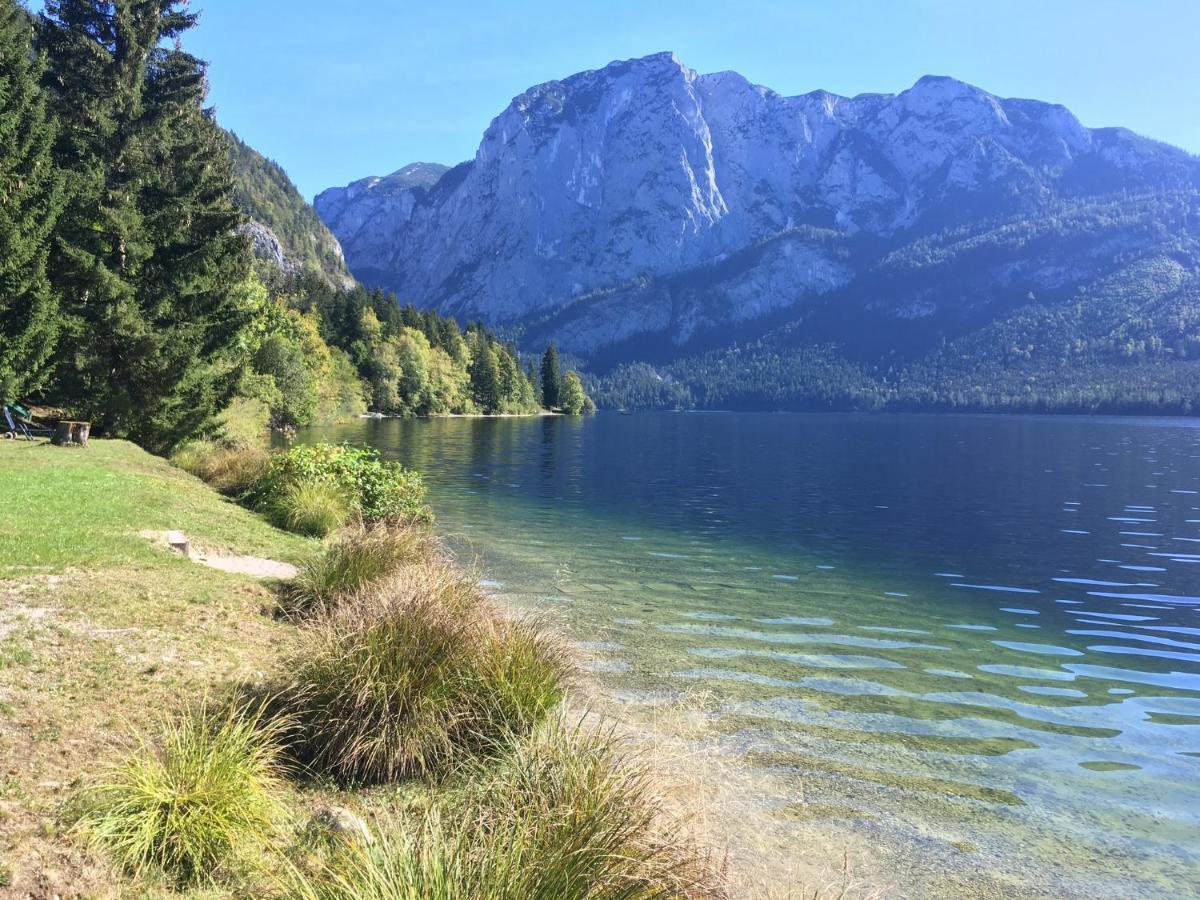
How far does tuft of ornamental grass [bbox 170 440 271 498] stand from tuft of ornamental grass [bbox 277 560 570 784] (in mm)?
17086

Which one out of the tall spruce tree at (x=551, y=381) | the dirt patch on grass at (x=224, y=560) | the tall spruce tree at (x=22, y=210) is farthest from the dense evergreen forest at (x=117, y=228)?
the tall spruce tree at (x=551, y=381)

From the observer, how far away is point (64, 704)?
6.28 m

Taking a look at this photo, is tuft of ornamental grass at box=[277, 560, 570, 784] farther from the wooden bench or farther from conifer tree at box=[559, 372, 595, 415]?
conifer tree at box=[559, 372, 595, 415]

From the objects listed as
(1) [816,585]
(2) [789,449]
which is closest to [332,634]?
(1) [816,585]

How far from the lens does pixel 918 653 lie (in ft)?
41.8

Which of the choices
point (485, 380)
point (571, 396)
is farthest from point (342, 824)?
point (571, 396)

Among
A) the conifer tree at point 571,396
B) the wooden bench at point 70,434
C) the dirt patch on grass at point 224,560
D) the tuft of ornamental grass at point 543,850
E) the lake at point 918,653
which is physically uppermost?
the conifer tree at point 571,396

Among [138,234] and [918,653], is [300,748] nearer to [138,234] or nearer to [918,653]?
[918,653]

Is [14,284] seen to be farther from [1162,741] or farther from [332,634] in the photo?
[1162,741]

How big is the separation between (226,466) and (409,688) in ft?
74.3

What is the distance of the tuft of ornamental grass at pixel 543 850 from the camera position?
3.73 m

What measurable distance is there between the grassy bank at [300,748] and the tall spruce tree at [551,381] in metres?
149

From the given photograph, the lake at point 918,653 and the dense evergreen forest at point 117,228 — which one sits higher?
the dense evergreen forest at point 117,228

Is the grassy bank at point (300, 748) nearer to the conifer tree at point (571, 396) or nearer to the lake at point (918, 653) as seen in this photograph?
the lake at point (918, 653)
